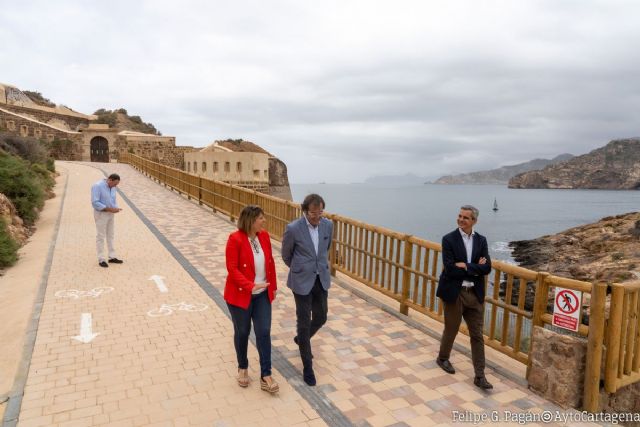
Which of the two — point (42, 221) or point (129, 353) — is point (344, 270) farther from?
point (42, 221)

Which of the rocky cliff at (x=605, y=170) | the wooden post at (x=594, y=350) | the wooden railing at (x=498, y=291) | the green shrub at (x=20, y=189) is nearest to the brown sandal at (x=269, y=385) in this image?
the wooden railing at (x=498, y=291)

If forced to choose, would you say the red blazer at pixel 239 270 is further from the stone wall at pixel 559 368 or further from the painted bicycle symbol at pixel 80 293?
the painted bicycle symbol at pixel 80 293

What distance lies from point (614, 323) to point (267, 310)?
3.30m

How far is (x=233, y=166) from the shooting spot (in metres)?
36.6

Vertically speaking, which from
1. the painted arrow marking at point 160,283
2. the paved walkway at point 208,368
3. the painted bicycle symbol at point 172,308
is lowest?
the paved walkway at point 208,368

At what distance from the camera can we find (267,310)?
4.14 meters

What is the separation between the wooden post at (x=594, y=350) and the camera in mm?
3896

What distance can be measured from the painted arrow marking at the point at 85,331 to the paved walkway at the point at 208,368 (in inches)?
1.5

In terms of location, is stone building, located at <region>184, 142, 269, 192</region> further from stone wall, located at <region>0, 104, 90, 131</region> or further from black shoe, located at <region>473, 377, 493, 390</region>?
black shoe, located at <region>473, 377, 493, 390</region>

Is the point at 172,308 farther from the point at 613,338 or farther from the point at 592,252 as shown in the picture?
the point at 592,252

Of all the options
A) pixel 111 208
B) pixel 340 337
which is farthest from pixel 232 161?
pixel 340 337

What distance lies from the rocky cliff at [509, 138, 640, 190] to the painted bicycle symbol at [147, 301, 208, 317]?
176696 mm

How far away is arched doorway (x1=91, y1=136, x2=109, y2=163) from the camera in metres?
41.2

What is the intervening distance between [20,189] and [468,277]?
12.9 m
